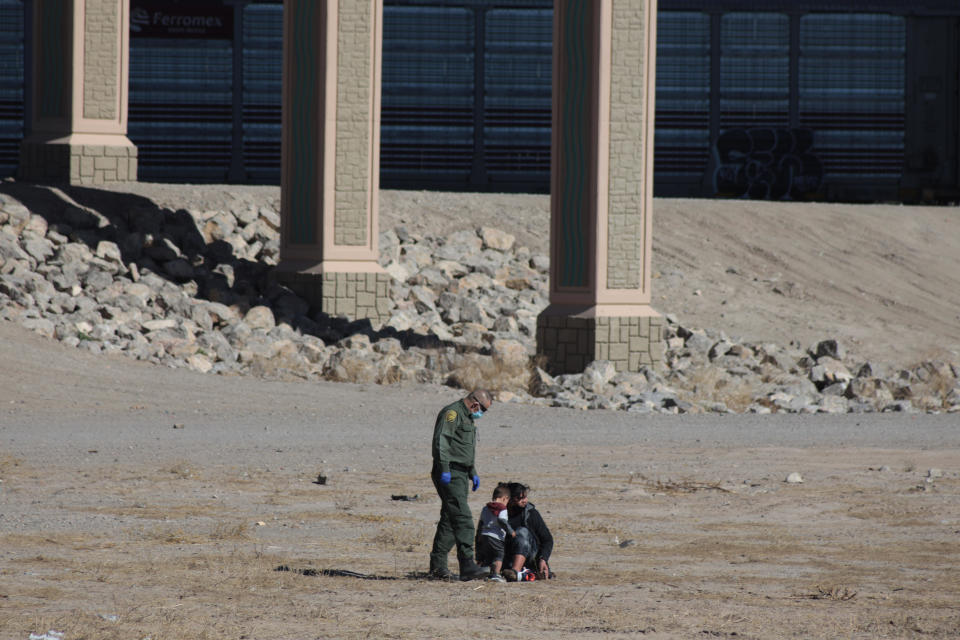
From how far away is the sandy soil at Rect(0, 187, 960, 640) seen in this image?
1018 cm

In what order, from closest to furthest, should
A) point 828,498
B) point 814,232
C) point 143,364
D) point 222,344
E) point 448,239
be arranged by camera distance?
point 828,498, point 143,364, point 222,344, point 448,239, point 814,232

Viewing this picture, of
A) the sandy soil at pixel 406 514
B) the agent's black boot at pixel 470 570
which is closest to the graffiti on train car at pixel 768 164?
the sandy soil at pixel 406 514

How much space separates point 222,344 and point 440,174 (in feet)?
62.2

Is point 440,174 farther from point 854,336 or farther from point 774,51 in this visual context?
point 854,336

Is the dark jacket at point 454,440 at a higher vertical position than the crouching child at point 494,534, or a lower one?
higher

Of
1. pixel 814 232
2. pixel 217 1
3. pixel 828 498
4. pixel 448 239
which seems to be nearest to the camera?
pixel 828 498

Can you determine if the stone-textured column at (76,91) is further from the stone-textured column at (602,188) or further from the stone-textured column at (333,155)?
the stone-textured column at (602,188)

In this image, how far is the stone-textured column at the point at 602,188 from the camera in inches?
990

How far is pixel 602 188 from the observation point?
2531 centimetres

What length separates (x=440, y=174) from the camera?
4291 centimetres

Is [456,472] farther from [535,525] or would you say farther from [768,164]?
[768,164]

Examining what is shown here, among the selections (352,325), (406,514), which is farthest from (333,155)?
(406,514)

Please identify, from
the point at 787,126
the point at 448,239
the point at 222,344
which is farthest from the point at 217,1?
the point at 222,344

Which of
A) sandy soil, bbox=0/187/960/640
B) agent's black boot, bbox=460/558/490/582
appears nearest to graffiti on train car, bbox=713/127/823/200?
sandy soil, bbox=0/187/960/640
